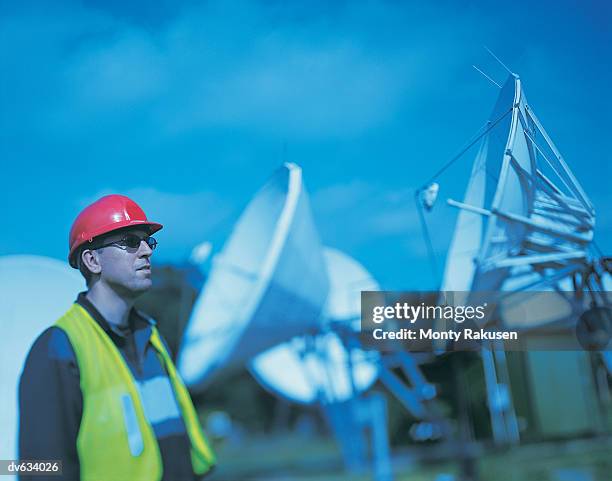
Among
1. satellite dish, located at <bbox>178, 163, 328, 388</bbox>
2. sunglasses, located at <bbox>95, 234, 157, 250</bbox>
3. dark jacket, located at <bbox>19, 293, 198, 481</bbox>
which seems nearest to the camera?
dark jacket, located at <bbox>19, 293, 198, 481</bbox>

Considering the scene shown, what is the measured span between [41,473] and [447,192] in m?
2.07

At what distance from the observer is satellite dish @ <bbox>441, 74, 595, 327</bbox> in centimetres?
306

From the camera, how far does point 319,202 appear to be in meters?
3.08

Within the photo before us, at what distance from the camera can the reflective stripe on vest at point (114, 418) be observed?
2852 mm

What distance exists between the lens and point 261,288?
119 inches

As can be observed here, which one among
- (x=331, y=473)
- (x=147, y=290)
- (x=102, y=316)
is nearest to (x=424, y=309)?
(x=331, y=473)

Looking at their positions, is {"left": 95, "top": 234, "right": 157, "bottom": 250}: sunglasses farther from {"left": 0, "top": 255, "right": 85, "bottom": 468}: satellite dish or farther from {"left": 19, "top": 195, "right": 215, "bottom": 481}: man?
{"left": 0, "top": 255, "right": 85, "bottom": 468}: satellite dish

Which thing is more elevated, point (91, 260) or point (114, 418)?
point (91, 260)

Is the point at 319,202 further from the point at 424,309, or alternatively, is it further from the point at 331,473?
the point at 331,473

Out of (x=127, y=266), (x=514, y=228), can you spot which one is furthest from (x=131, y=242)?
(x=514, y=228)

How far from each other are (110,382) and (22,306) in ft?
1.85

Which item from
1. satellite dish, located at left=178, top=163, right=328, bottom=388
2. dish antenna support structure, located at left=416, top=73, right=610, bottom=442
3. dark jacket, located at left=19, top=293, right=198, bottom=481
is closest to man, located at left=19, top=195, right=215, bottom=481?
dark jacket, located at left=19, top=293, right=198, bottom=481

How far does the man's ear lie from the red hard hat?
41mm

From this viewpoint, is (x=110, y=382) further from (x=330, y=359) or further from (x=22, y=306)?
(x=330, y=359)
